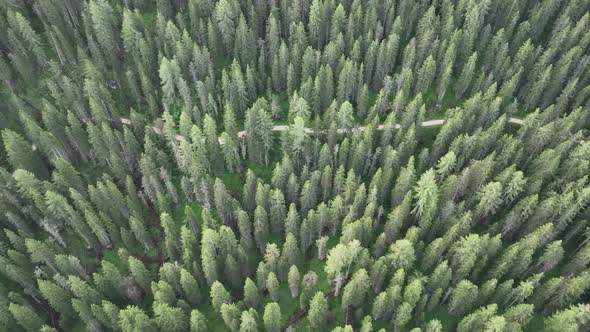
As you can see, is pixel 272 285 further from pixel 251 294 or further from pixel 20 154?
pixel 20 154

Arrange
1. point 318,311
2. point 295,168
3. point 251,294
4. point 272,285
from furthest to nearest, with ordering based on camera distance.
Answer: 1. point 295,168
2. point 272,285
3. point 251,294
4. point 318,311

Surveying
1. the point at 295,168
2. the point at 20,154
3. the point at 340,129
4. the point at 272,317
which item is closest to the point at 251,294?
the point at 272,317

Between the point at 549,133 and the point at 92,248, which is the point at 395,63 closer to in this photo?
the point at 549,133

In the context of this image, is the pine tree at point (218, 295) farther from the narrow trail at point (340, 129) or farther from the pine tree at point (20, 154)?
the pine tree at point (20, 154)

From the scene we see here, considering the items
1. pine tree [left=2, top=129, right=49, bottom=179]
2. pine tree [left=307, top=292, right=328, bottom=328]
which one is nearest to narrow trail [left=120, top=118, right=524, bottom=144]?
pine tree [left=2, top=129, right=49, bottom=179]

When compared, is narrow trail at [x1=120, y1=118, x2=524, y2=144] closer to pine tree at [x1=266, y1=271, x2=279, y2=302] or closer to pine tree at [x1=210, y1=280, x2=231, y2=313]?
pine tree at [x1=266, y1=271, x2=279, y2=302]

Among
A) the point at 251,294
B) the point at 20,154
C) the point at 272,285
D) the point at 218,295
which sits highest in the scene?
the point at 20,154

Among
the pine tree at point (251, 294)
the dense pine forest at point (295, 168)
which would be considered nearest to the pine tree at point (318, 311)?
the dense pine forest at point (295, 168)

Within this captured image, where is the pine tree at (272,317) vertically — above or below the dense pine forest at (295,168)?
below
